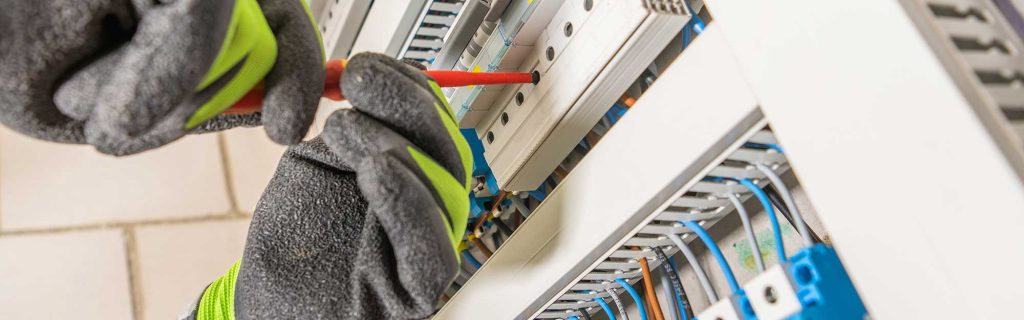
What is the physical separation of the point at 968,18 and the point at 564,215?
47 centimetres

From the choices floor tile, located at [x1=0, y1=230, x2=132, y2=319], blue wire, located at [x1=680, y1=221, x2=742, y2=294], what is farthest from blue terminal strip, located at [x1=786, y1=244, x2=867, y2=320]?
floor tile, located at [x1=0, y1=230, x2=132, y2=319]

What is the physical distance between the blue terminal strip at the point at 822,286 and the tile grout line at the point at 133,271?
178 centimetres

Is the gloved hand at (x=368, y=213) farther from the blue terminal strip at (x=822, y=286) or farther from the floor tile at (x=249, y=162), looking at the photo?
the floor tile at (x=249, y=162)

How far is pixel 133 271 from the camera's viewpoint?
1.95 metres

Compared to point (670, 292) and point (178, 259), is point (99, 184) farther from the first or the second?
point (670, 292)

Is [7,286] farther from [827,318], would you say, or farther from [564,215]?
[827,318]

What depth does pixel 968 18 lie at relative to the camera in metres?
0.57

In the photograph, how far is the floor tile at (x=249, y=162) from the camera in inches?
84.7

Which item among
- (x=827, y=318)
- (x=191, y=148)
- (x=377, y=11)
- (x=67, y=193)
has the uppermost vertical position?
(x=827, y=318)

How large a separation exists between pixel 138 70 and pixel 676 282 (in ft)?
2.20

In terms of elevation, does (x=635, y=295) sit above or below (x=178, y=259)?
above

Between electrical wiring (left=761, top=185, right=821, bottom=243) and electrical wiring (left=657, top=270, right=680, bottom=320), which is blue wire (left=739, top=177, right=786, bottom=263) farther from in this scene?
electrical wiring (left=657, top=270, right=680, bottom=320)

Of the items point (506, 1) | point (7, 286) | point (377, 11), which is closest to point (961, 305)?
point (506, 1)

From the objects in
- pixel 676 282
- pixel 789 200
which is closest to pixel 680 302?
pixel 676 282
